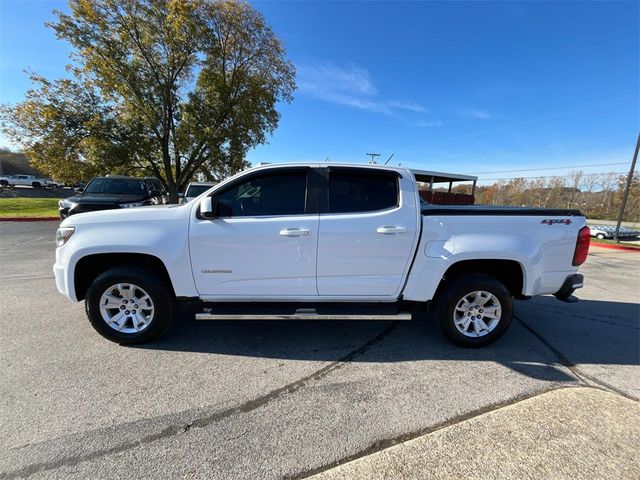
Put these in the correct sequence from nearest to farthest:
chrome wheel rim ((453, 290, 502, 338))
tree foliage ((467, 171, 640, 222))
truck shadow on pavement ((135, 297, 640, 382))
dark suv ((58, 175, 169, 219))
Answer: truck shadow on pavement ((135, 297, 640, 382))
chrome wheel rim ((453, 290, 502, 338))
dark suv ((58, 175, 169, 219))
tree foliage ((467, 171, 640, 222))

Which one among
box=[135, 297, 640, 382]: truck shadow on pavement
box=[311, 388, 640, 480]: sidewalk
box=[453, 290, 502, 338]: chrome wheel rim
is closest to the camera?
box=[311, 388, 640, 480]: sidewalk

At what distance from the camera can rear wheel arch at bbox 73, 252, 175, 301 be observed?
3379mm

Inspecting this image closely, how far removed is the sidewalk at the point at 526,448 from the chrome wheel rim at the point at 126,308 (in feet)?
8.06

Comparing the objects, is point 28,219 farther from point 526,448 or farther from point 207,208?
point 526,448

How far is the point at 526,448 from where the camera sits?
2109 mm

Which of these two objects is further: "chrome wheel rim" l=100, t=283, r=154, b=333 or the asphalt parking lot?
"chrome wheel rim" l=100, t=283, r=154, b=333

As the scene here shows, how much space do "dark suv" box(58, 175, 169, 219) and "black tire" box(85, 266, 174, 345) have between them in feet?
19.8

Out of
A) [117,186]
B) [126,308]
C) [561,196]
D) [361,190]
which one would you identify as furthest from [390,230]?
[561,196]

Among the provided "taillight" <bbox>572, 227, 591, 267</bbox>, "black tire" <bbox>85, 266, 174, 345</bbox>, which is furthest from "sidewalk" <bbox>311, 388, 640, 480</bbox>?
"black tire" <bbox>85, 266, 174, 345</bbox>

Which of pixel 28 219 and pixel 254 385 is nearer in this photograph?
pixel 254 385

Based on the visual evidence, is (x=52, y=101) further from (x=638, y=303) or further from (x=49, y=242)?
(x=638, y=303)

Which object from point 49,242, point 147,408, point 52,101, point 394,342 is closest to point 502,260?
point 394,342

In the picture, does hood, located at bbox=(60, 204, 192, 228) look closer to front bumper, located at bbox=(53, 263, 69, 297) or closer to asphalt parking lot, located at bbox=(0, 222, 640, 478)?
front bumper, located at bbox=(53, 263, 69, 297)

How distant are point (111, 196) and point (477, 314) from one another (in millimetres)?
9766
